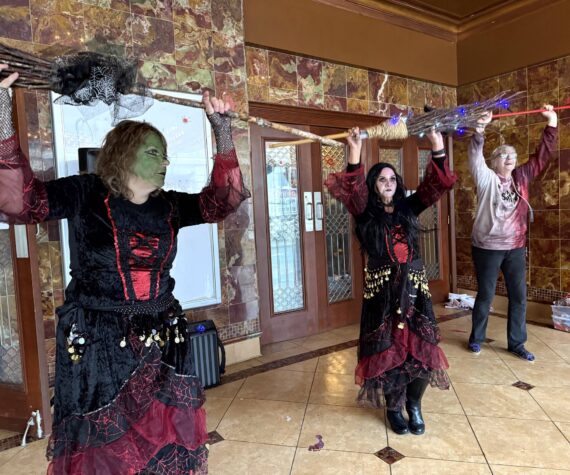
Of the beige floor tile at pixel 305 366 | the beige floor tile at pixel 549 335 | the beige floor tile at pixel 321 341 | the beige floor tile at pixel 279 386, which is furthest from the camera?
the beige floor tile at pixel 321 341

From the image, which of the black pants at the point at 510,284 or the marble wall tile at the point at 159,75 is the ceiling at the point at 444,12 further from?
the black pants at the point at 510,284

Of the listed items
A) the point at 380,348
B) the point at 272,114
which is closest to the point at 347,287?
the point at 272,114

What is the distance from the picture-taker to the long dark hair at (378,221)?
2.30 metres

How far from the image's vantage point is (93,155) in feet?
8.25

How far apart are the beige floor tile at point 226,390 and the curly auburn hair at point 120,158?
6.22 feet

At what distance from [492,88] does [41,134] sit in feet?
14.3

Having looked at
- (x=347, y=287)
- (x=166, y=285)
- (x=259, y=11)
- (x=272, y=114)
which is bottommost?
(x=347, y=287)

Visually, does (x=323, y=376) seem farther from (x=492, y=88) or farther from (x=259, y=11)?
(x=492, y=88)

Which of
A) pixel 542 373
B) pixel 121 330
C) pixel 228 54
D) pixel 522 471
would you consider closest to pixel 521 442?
pixel 522 471

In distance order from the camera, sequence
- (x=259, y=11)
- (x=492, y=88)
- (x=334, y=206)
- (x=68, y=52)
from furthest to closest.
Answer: (x=492, y=88) → (x=334, y=206) → (x=259, y=11) → (x=68, y=52)

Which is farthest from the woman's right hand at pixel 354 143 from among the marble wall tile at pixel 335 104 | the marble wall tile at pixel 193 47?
the marble wall tile at pixel 335 104

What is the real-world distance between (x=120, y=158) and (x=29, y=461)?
1735 mm

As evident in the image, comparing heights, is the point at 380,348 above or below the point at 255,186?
below

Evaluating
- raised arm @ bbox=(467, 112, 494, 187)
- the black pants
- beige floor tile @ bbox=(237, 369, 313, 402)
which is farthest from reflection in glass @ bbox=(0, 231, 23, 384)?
the black pants
